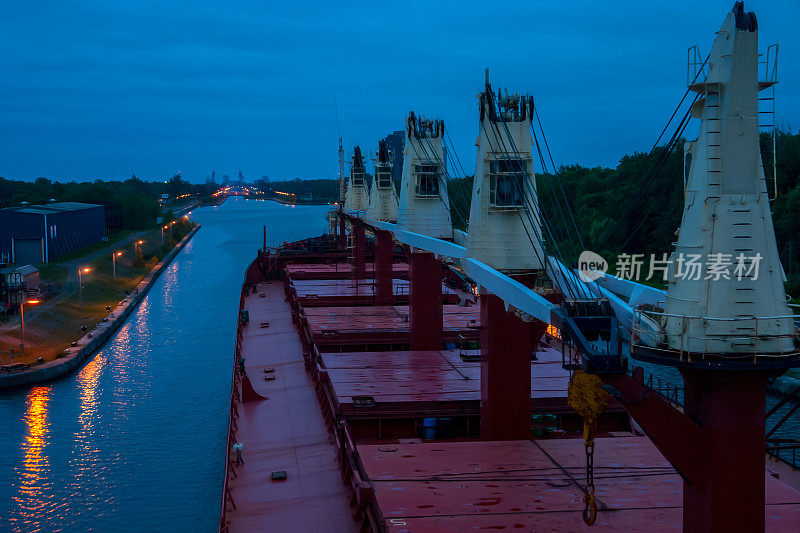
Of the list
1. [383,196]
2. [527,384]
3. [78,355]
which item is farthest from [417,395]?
[78,355]

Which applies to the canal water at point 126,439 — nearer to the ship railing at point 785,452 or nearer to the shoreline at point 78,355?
the shoreline at point 78,355

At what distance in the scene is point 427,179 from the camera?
96.5 feet

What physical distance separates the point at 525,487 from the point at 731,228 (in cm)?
648


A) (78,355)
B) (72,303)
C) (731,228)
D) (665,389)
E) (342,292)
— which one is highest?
(731,228)

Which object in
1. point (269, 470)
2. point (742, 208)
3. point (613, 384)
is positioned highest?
point (742, 208)

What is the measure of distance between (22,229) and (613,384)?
79255 mm

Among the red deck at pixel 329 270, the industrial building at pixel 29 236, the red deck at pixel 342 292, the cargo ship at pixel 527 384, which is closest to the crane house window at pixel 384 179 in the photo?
the red deck at pixel 342 292

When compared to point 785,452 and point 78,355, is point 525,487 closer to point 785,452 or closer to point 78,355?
point 785,452

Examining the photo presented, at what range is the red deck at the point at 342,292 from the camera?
40.2 metres

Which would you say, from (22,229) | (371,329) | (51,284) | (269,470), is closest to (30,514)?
(269,470)

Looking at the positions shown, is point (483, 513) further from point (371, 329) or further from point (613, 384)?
point (371, 329)

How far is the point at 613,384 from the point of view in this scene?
10.6 meters

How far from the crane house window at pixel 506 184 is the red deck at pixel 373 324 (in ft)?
38.0

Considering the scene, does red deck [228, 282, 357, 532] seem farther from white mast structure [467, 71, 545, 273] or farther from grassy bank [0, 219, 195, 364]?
grassy bank [0, 219, 195, 364]
